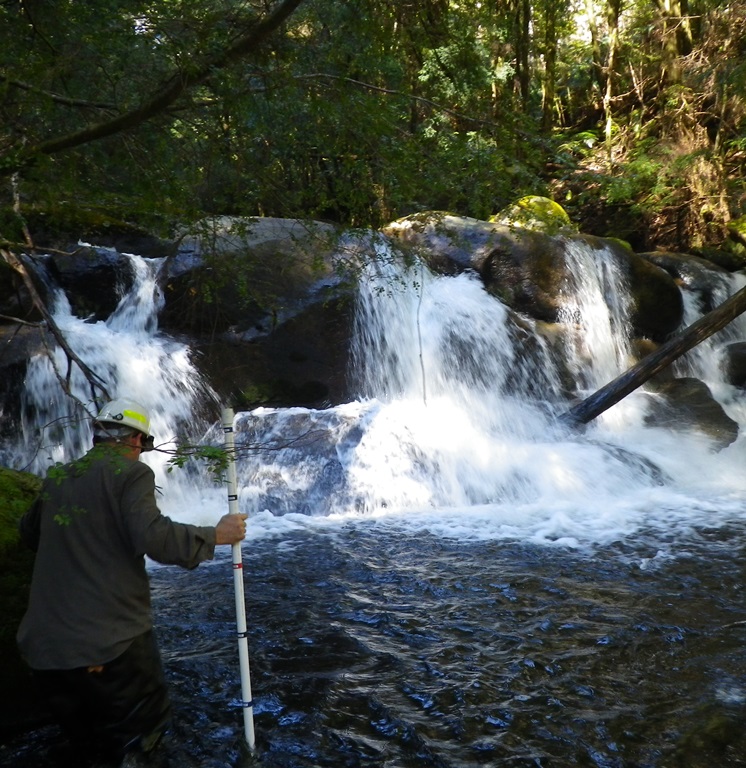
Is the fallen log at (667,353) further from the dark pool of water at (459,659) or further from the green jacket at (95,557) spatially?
the green jacket at (95,557)

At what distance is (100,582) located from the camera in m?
3.36

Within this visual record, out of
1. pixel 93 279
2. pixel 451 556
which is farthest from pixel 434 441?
pixel 93 279

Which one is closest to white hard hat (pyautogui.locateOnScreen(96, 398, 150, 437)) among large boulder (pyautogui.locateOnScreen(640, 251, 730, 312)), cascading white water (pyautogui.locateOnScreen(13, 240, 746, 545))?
cascading white water (pyautogui.locateOnScreen(13, 240, 746, 545))

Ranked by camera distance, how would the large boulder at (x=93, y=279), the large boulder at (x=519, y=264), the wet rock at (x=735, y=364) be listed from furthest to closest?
the wet rock at (x=735, y=364)
the large boulder at (x=519, y=264)
the large boulder at (x=93, y=279)

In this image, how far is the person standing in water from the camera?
3.31m

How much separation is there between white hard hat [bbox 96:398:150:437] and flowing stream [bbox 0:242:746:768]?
5.13 ft

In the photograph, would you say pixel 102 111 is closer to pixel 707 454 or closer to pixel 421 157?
pixel 421 157

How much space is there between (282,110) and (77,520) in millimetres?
2601

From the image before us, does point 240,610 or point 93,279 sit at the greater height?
point 93,279

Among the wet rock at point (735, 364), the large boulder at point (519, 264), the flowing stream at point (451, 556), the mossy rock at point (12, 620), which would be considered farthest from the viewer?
the wet rock at point (735, 364)

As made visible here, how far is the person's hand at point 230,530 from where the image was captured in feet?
11.4

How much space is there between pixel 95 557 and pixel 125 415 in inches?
23.5

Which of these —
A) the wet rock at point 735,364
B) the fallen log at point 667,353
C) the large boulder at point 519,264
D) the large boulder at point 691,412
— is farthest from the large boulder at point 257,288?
the wet rock at point 735,364

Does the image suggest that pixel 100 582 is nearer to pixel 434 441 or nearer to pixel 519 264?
pixel 434 441
